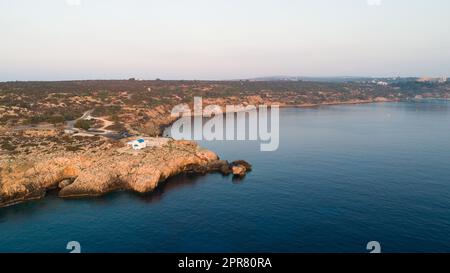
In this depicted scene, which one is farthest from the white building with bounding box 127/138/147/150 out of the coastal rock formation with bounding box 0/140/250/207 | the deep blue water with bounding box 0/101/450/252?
the deep blue water with bounding box 0/101/450/252

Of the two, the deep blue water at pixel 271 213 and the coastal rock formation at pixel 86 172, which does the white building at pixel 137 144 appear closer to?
the coastal rock formation at pixel 86 172

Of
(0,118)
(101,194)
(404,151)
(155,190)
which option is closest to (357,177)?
(404,151)

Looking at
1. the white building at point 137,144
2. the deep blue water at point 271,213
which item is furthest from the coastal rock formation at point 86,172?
the deep blue water at point 271,213

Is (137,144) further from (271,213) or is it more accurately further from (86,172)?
(271,213)

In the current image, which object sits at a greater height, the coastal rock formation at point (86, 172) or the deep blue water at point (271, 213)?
the coastal rock formation at point (86, 172)

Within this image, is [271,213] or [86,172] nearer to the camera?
[271,213]

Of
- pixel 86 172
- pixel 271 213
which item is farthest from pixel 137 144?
pixel 271 213
